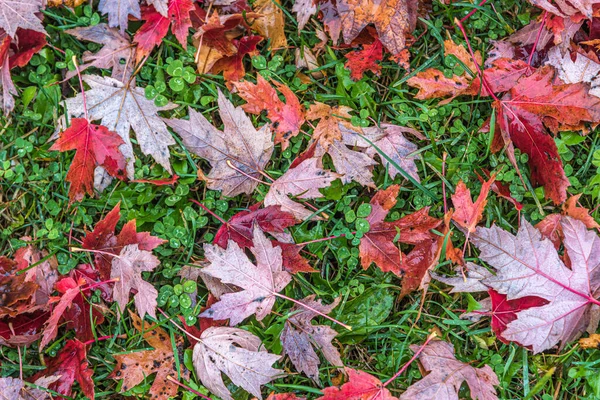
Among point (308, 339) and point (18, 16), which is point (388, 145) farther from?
point (18, 16)

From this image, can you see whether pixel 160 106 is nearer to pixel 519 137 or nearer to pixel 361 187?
→ pixel 361 187

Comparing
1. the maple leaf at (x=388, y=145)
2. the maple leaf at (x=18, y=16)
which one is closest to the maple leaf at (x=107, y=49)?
the maple leaf at (x=18, y=16)

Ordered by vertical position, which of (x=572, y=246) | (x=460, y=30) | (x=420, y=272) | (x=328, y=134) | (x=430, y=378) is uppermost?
(x=460, y=30)

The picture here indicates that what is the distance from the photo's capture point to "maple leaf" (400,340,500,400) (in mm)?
2178

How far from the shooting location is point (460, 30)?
2.45 metres

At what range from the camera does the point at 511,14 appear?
2.48 meters

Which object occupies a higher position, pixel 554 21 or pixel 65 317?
pixel 554 21

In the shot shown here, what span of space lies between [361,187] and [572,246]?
3.00 feet

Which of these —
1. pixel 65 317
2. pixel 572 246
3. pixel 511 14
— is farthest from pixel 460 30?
pixel 65 317

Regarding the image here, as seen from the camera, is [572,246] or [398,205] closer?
[572,246]

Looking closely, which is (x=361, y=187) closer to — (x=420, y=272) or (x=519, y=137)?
(x=420, y=272)

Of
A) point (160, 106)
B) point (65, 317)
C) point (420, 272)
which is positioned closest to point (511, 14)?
Answer: point (420, 272)

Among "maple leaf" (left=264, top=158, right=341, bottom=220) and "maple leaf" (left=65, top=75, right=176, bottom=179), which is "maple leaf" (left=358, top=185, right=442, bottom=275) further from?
"maple leaf" (left=65, top=75, right=176, bottom=179)

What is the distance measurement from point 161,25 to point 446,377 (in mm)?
1935
